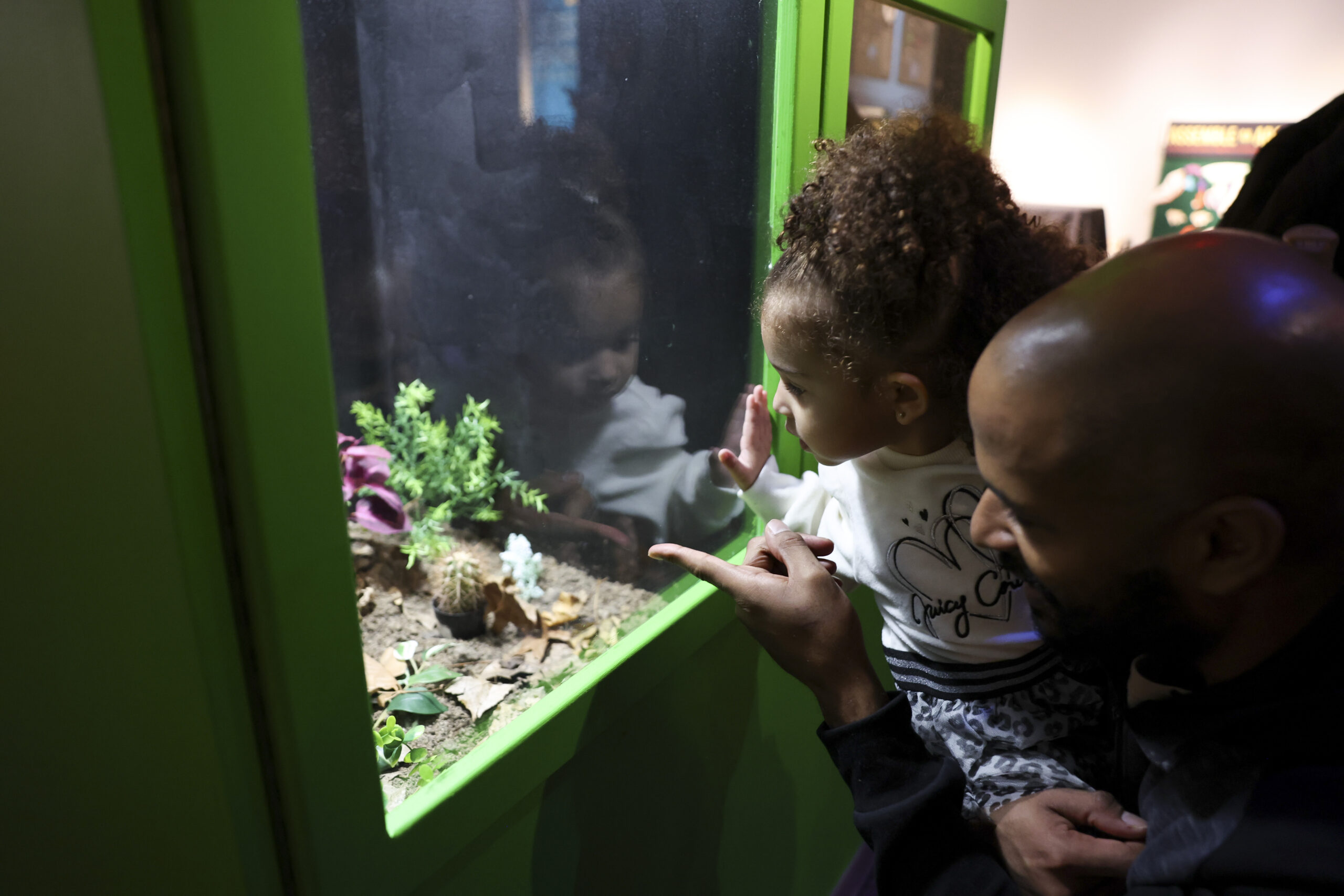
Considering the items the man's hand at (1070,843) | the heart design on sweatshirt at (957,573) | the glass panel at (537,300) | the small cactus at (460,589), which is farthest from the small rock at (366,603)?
the man's hand at (1070,843)

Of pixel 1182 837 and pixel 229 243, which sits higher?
pixel 229 243

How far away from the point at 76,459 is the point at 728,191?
96 centimetres

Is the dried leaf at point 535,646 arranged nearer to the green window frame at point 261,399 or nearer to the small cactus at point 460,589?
the small cactus at point 460,589

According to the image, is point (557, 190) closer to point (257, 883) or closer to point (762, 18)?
point (762, 18)

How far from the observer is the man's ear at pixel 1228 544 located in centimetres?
49

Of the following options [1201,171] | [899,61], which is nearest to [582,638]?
[899,61]

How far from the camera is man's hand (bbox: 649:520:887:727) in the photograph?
0.84m

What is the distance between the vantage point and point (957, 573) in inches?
34.7

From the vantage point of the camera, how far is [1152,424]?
501mm

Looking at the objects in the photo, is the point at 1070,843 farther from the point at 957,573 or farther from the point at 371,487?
the point at 371,487

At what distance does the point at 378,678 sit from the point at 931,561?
0.70m

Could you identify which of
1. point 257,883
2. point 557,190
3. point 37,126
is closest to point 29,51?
point 37,126

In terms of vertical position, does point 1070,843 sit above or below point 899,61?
below

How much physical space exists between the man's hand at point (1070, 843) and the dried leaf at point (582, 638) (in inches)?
21.9
